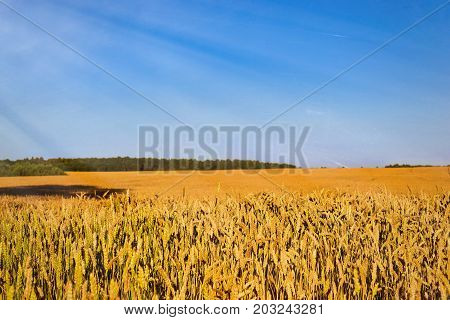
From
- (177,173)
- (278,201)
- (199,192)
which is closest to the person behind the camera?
(278,201)

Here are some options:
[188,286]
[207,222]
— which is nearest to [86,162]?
[207,222]

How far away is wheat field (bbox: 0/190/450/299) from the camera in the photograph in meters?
2.57

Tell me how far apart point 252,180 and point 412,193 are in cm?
233

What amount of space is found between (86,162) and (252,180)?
9.54 feet

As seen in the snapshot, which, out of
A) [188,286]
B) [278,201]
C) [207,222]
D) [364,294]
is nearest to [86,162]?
[278,201]

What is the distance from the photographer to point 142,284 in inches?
97.2

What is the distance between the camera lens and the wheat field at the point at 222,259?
8.43 ft

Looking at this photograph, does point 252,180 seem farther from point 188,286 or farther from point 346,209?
point 188,286

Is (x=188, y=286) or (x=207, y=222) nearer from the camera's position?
(x=188, y=286)

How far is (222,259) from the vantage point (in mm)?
3100

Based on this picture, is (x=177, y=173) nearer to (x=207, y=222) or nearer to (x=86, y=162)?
(x=86, y=162)

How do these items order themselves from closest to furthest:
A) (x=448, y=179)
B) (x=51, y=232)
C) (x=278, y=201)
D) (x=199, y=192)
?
(x=51, y=232), (x=278, y=201), (x=199, y=192), (x=448, y=179)
